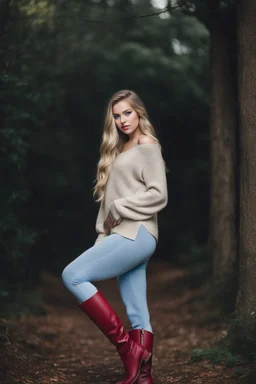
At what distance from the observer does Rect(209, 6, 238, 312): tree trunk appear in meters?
7.53

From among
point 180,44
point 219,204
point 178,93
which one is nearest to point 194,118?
point 178,93

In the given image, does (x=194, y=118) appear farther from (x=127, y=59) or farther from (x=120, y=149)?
(x=120, y=149)

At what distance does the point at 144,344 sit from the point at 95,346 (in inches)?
109

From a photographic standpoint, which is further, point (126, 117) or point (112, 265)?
point (126, 117)

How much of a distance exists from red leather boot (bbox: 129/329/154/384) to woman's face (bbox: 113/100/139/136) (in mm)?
1623

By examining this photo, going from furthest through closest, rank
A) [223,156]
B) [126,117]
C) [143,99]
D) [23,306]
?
[143,99], [223,156], [23,306], [126,117]

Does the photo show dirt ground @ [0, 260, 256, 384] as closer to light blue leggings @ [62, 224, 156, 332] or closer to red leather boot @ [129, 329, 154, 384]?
red leather boot @ [129, 329, 154, 384]

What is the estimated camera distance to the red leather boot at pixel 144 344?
15.2 feet

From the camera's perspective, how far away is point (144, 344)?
466 centimetres

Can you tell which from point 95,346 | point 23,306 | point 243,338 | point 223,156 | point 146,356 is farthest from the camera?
point 223,156

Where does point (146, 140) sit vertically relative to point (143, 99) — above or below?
above

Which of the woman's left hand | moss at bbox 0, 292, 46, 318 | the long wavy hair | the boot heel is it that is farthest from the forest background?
the boot heel

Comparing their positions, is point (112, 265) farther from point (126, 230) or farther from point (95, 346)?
point (95, 346)

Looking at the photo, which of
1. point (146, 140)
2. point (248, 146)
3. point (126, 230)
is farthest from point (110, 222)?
point (248, 146)
